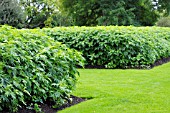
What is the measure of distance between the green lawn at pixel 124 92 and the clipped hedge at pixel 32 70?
392 millimetres

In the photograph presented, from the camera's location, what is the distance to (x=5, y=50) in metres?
4.29

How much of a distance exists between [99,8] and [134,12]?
3016 mm

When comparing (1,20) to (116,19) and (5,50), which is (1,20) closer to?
(116,19)

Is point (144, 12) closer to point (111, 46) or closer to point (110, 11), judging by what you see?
point (110, 11)

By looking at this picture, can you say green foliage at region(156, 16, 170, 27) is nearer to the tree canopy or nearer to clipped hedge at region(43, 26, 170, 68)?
the tree canopy

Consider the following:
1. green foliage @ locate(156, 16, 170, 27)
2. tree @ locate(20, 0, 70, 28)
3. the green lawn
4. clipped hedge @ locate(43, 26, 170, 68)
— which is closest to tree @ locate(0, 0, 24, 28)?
tree @ locate(20, 0, 70, 28)

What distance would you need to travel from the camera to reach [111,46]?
9828 mm

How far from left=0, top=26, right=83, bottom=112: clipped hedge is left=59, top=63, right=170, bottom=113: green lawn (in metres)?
0.39

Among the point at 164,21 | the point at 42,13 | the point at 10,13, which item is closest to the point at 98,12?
the point at 42,13

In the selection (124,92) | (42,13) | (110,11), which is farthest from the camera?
(42,13)

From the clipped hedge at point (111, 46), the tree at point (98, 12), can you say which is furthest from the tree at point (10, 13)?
the clipped hedge at point (111, 46)

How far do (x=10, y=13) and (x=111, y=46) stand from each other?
14.0 metres

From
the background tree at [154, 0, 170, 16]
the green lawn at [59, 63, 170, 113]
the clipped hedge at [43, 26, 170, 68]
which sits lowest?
the green lawn at [59, 63, 170, 113]

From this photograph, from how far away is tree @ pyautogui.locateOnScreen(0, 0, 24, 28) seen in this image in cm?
2164
